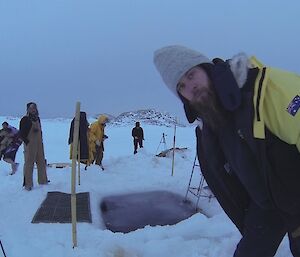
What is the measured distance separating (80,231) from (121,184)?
312 centimetres

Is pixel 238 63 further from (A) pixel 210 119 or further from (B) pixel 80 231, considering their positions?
(B) pixel 80 231

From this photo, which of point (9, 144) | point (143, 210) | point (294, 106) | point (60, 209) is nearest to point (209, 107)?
point (294, 106)

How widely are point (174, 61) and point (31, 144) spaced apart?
6.87m

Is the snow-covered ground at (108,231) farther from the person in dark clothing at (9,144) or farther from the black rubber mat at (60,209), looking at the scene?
the person in dark clothing at (9,144)

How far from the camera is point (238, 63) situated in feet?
7.29

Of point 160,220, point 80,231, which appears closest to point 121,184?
point 160,220

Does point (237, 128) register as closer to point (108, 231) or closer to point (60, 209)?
point (108, 231)

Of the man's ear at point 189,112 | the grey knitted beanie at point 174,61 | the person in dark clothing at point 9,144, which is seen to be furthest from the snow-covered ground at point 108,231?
the grey knitted beanie at point 174,61

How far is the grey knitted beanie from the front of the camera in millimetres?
2250

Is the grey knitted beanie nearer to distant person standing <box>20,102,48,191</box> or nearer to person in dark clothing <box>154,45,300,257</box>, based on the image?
person in dark clothing <box>154,45,300,257</box>

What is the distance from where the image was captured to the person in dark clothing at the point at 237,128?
83.3 inches

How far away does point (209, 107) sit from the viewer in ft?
7.34

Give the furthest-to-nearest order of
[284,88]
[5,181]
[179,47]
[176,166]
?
[176,166]
[5,181]
[179,47]
[284,88]

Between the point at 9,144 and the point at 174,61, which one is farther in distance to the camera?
the point at 9,144
